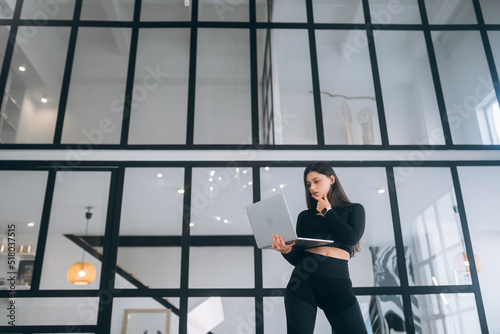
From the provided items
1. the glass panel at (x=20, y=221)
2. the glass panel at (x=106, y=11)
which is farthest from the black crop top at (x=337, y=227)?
the glass panel at (x=106, y=11)

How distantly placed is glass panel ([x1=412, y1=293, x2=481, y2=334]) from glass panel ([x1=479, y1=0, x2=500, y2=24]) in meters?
2.55

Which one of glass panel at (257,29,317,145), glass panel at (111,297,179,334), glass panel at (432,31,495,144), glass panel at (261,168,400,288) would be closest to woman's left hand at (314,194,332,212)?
glass panel at (261,168,400,288)

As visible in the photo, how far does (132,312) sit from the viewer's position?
11.3 feet

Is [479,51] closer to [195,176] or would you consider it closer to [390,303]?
[390,303]

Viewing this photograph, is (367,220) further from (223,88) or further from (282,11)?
(282,11)

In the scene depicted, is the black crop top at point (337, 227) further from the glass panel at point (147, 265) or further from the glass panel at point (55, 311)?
the glass panel at point (55, 311)

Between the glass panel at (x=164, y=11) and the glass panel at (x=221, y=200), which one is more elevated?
the glass panel at (x=164, y=11)

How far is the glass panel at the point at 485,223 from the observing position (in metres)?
3.53

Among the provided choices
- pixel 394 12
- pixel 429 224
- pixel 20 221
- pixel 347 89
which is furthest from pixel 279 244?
pixel 394 12

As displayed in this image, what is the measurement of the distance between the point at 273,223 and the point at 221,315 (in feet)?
3.79

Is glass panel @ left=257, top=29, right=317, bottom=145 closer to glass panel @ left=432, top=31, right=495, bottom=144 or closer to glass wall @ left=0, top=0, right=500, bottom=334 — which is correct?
glass wall @ left=0, top=0, right=500, bottom=334

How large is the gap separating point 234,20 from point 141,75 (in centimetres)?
101

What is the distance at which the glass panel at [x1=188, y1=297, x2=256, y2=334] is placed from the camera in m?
3.40

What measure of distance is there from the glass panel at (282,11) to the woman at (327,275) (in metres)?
2.22
